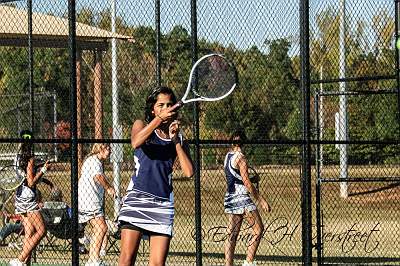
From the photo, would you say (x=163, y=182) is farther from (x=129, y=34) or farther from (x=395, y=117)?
(x=395, y=117)

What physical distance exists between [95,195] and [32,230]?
2.73 ft

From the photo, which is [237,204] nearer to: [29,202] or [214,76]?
[29,202]

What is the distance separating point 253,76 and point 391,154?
3.85 metres

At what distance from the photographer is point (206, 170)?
59.0 feet

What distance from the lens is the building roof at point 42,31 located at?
619 inches

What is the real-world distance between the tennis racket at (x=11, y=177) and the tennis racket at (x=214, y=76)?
3682 millimetres

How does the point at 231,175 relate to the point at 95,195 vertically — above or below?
above

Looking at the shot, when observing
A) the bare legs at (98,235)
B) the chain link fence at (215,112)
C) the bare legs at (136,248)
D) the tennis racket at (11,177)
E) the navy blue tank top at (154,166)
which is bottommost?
the bare legs at (136,248)

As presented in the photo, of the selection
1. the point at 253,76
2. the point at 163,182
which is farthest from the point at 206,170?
the point at 163,182

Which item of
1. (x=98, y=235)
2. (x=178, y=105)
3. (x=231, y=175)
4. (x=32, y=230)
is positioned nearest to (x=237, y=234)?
(x=231, y=175)

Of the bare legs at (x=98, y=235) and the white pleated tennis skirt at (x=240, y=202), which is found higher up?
the white pleated tennis skirt at (x=240, y=202)

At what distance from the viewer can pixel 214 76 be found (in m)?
11.3

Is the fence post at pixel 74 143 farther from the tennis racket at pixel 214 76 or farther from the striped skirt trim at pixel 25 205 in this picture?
the striped skirt trim at pixel 25 205

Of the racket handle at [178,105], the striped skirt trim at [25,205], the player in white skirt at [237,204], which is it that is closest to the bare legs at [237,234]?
the player in white skirt at [237,204]
